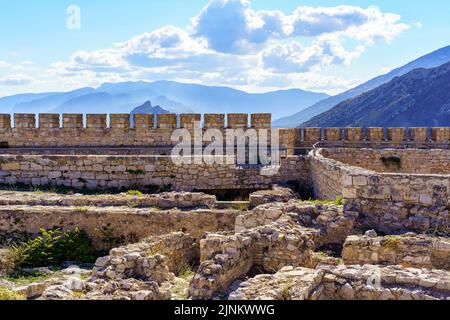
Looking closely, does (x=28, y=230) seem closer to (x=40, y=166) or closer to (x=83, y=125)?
(x=40, y=166)

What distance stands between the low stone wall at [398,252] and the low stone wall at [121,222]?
126 inches

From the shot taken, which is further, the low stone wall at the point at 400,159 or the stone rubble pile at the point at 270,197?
the low stone wall at the point at 400,159

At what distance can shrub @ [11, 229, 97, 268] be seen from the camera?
924 cm

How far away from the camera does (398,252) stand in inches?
294

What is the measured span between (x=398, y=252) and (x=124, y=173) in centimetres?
788

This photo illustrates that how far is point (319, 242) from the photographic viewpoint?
8781 mm

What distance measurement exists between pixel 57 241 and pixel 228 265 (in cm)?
443

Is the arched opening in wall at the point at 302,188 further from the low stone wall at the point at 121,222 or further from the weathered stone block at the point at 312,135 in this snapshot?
the weathered stone block at the point at 312,135

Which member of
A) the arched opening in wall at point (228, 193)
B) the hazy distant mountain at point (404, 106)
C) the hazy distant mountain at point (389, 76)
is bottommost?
the arched opening in wall at point (228, 193)

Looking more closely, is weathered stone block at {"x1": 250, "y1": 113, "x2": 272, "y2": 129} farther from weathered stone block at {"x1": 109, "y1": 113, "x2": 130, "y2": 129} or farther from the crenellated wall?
weathered stone block at {"x1": 109, "y1": 113, "x2": 130, "y2": 129}

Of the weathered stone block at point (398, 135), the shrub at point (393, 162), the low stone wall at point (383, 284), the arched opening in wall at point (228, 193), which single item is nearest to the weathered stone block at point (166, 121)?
the arched opening in wall at point (228, 193)

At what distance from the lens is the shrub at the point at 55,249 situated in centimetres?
924

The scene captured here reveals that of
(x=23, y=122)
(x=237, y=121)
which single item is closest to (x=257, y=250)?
(x=237, y=121)

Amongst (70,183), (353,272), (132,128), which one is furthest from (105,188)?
(353,272)
